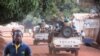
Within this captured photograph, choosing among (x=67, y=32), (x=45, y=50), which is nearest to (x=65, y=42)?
(x=67, y=32)

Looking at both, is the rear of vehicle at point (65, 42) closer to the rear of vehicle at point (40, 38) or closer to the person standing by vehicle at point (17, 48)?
the rear of vehicle at point (40, 38)

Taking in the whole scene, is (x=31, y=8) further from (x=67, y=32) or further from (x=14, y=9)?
(x=67, y=32)

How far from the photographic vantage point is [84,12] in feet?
11.3

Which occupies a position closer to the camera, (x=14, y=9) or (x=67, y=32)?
(x=67, y=32)

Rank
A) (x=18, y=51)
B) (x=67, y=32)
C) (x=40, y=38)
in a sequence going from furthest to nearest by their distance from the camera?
(x=40, y=38), (x=67, y=32), (x=18, y=51)

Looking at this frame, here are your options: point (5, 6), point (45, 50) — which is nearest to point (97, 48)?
point (45, 50)

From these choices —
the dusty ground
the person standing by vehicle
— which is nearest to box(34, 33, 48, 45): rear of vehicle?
the dusty ground

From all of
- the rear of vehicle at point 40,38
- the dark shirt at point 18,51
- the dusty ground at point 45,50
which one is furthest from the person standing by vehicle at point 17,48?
the rear of vehicle at point 40,38

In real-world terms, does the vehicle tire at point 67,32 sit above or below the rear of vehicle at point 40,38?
above

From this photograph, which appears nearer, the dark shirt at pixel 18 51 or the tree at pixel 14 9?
the dark shirt at pixel 18 51

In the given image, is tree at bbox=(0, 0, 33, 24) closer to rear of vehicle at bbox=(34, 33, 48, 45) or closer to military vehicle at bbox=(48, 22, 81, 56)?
rear of vehicle at bbox=(34, 33, 48, 45)

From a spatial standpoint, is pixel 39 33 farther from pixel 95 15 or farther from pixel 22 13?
pixel 95 15

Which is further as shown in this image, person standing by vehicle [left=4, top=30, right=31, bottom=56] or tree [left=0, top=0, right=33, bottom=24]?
tree [left=0, top=0, right=33, bottom=24]

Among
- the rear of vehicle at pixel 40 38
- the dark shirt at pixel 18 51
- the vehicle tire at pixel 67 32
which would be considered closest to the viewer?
the dark shirt at pixel 18 51
